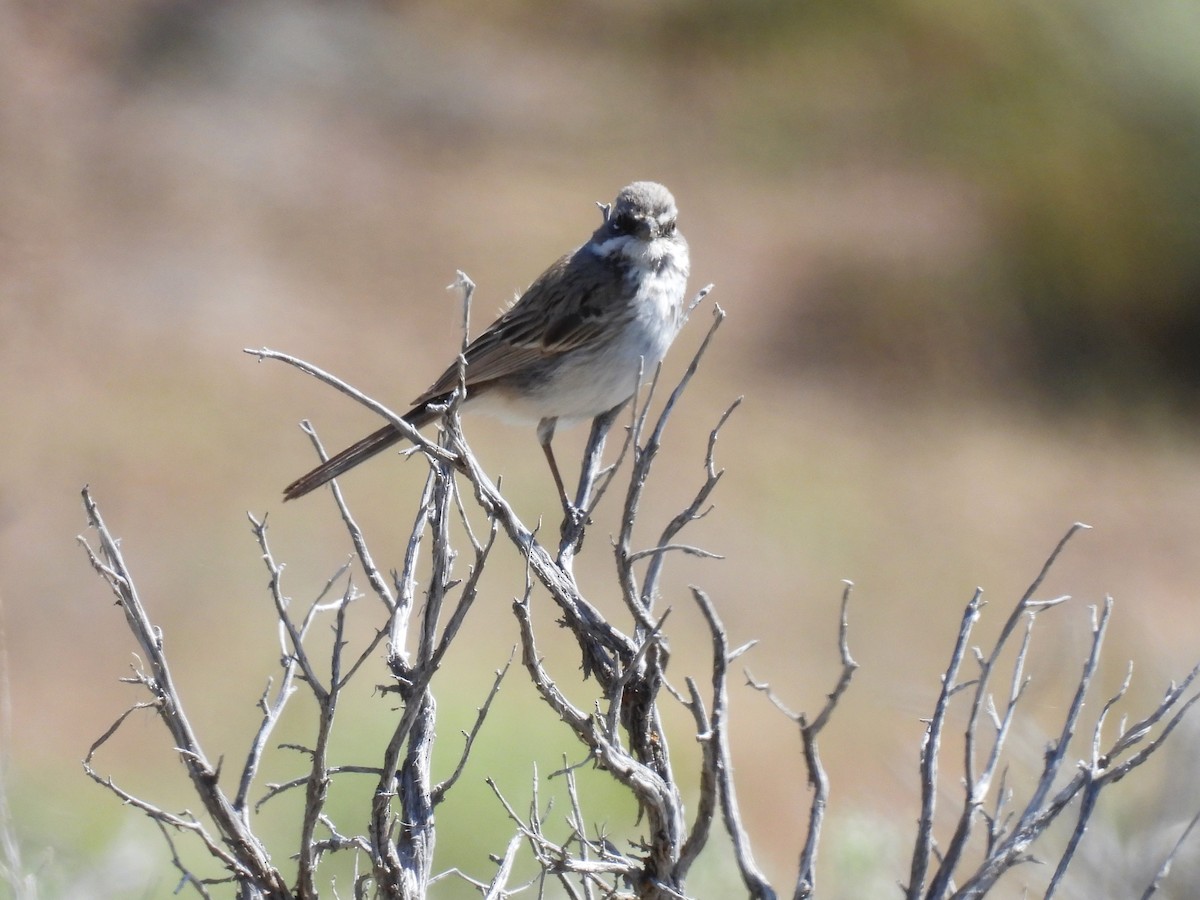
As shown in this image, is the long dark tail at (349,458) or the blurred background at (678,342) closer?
the long dark tail at (349,458)

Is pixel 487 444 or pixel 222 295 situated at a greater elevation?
pixel 222 295

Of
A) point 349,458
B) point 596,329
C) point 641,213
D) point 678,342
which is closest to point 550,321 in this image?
point 596,329

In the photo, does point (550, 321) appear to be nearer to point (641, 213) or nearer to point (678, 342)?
point (641, 213)

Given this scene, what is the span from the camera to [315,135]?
19594mm

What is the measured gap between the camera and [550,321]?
220 inches

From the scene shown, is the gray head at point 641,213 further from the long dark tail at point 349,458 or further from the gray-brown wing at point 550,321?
the long dark tail at point 349,458

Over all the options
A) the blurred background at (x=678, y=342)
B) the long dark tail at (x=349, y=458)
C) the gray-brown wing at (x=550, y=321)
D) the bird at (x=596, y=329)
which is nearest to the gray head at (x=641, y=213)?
the bird at (x=596, y=329)

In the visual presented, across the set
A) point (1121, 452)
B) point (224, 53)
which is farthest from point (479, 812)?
point (224, 53)

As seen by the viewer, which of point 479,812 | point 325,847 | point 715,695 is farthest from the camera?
point 479,812

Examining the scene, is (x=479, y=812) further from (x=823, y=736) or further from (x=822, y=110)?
(x=822, y=110)

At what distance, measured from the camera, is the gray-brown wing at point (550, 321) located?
5473 millimetres

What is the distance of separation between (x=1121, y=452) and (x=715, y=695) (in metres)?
15.4

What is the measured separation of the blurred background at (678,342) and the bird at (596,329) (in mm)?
3697

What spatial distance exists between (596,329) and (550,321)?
A: 0.78ft
